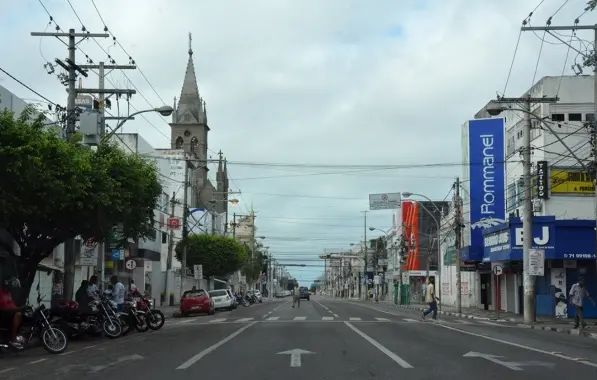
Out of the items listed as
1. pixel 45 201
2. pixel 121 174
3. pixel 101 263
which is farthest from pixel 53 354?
pixel 101 263

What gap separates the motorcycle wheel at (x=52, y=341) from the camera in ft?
55.0

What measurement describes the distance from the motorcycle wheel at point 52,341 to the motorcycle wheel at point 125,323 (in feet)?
18.2

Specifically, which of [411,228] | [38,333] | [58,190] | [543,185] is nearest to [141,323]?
[38,333]

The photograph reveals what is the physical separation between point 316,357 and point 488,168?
36.3 metres

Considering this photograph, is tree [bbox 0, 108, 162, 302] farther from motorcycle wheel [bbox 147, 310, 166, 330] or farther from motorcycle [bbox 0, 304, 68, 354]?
motorcycle wheel [bbox 147, 310, 166, 330]

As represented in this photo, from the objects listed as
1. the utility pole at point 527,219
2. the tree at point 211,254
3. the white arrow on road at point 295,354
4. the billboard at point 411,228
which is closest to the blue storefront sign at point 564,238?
the utility pole at point 527,219

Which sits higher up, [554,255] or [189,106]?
[189,106]

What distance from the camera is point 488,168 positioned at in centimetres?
4903

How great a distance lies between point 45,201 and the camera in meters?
18.5

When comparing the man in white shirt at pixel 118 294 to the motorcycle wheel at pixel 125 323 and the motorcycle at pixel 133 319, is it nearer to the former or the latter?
the motorcycle at pixel 133 319

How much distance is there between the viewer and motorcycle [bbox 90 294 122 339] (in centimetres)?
2136

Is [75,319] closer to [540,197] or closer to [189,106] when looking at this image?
[540,197]

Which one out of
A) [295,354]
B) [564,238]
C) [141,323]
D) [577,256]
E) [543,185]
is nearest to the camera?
[295,354]

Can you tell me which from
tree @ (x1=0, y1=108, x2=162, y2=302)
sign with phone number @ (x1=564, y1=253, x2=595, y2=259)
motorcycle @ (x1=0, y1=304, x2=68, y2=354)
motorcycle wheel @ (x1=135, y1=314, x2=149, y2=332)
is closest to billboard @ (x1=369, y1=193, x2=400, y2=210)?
sign with phone number @ (x1=564, y1=253, x2=595, y2=259)
